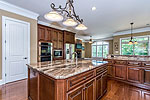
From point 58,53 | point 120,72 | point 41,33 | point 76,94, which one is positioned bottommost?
point 120,72

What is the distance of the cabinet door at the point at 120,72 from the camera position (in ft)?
9.68

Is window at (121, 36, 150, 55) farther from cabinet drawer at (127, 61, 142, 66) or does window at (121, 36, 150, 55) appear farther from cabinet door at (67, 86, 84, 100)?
cabinet door at (67, 86, 84, 100)

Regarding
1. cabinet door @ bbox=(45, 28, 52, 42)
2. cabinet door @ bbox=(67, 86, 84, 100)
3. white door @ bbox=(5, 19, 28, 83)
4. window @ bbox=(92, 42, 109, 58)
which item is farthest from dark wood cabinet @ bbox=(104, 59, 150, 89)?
window @ bbox=(92, 42, 109, 58)

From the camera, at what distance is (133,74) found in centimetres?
276

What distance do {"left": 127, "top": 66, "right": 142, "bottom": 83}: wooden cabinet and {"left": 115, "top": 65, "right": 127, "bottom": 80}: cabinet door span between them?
0.13 m

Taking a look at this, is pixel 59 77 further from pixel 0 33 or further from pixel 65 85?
pixel 0 33

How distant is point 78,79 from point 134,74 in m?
2.64

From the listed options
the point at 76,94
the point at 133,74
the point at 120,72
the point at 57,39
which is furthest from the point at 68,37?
the point at 76,94

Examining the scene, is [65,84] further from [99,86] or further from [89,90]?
[99,86]

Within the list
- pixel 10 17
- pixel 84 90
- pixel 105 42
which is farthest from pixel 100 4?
pixel 105 42

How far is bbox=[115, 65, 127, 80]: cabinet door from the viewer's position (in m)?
2.95

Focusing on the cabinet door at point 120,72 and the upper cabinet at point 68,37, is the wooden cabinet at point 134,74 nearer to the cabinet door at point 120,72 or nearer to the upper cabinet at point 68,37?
the cabinet door at point 120,72

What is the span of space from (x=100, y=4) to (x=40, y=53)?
3343 mm

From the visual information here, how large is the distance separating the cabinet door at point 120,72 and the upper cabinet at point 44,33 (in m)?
3.62
